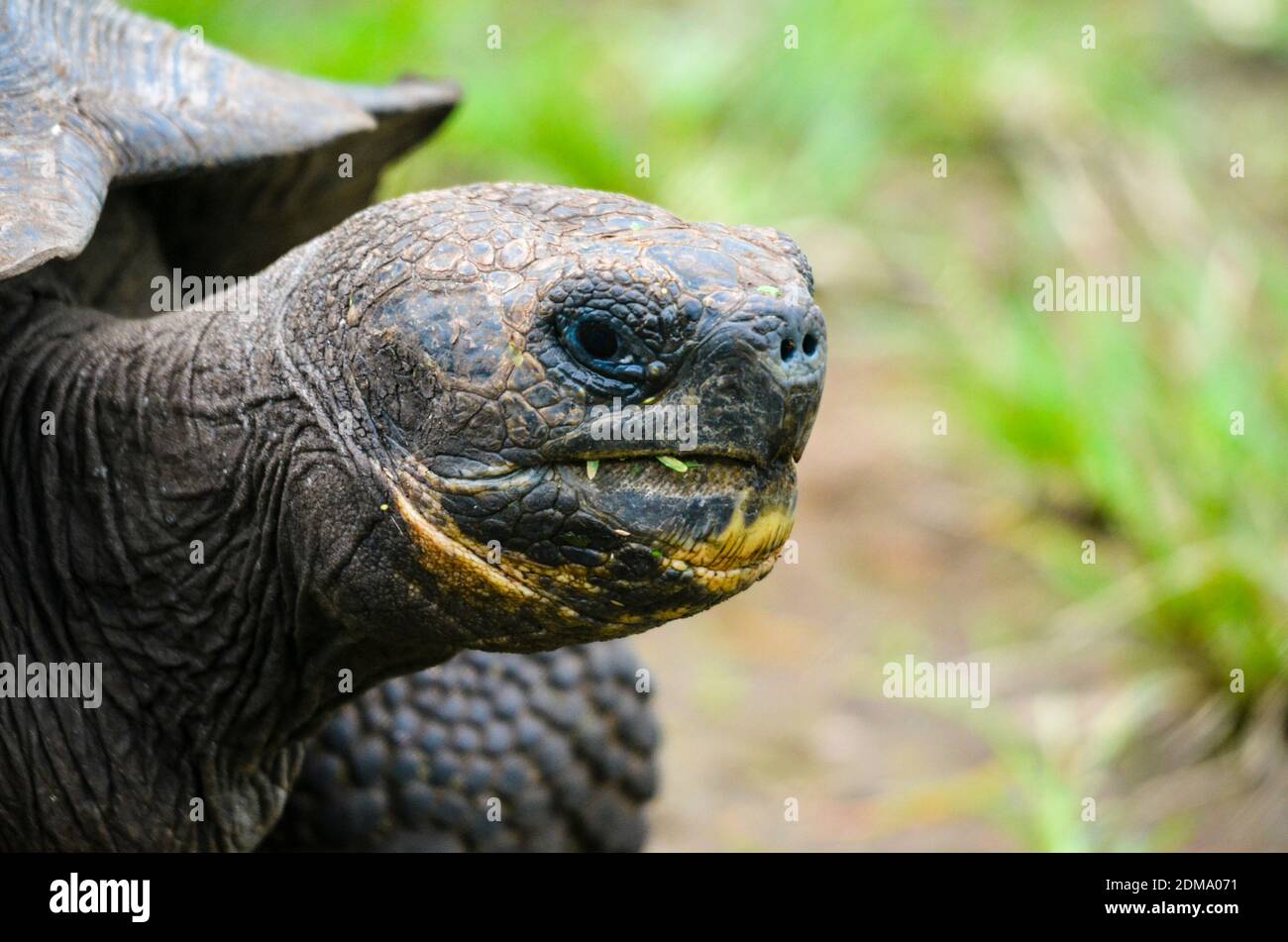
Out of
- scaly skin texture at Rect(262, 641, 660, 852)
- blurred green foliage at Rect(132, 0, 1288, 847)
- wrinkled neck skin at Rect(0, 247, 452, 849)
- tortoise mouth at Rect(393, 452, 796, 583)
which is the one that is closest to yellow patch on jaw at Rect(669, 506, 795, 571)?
tortoise mouth at Rect(393, 452, 796, 583)

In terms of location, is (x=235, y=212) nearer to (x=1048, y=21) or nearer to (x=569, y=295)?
(x=569, y=295)

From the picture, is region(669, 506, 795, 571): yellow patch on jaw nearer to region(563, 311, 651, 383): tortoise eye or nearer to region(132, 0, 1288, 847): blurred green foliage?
region(563, 311, 651, 383): tortoise eye

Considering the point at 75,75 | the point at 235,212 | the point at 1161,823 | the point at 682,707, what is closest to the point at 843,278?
the point at 682,707

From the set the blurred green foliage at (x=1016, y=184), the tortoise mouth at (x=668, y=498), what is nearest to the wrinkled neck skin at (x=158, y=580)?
the tortoise mouth at (x=668, y=498)

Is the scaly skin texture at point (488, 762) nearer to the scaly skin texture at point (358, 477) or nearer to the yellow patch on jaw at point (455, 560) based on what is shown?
the scaly skin texture at point (358, 477)

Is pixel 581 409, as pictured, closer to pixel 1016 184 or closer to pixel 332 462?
pixel 332 462
